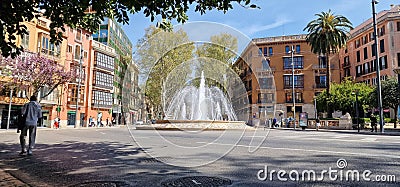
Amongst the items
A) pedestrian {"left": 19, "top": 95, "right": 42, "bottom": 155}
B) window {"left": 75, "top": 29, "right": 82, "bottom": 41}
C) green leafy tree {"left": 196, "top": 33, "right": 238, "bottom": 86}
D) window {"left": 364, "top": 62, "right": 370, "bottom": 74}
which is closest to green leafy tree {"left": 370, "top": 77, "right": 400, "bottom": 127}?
window {"left": 364, "top": 62, "right": 370, "bottom": 74}

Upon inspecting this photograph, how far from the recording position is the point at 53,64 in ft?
111

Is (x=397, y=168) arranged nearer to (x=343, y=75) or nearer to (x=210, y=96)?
(x=210, y=96)

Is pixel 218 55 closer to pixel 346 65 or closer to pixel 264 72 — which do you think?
pixel 264 72

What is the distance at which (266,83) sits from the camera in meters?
6.66

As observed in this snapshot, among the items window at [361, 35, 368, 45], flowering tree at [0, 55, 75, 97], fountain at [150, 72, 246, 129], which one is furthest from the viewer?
window at [361, 35, 368, 45]

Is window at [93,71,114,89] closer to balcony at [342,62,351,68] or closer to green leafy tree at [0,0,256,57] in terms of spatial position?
green leafy tree at [0,0,256,57]

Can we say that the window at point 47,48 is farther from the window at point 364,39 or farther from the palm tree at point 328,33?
the window at point 364,39

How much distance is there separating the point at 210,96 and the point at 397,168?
17511 mm

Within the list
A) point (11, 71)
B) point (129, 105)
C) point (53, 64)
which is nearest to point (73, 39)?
point (53, 64)

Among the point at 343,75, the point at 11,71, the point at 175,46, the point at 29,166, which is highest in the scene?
the point at 343,75
